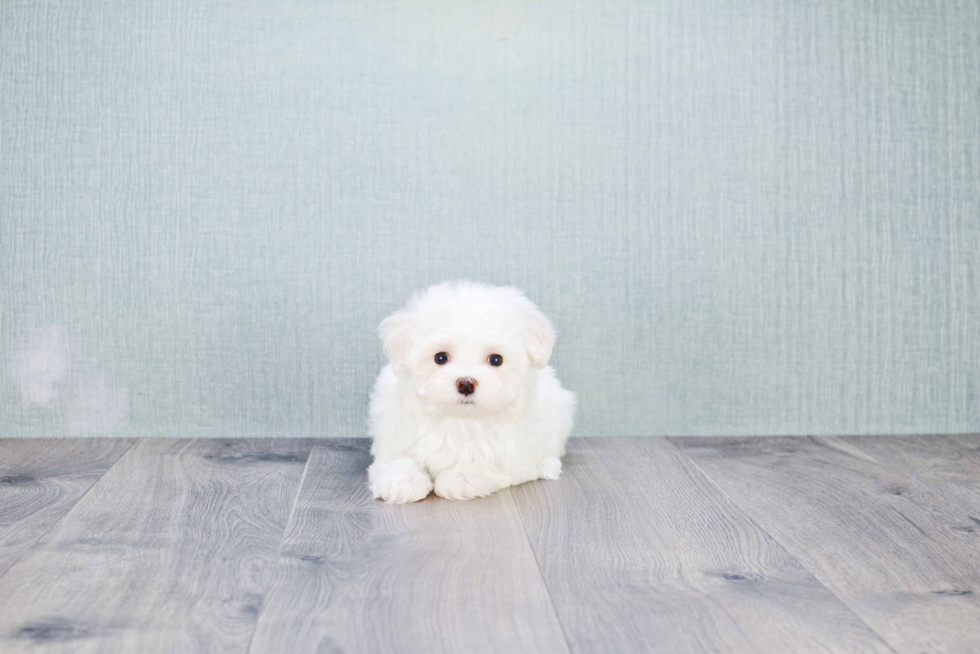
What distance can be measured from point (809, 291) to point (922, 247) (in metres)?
0.37

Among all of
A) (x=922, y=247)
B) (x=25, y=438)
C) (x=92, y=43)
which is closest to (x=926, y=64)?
(x=922, y=247)

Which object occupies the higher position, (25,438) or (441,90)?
(441,90)

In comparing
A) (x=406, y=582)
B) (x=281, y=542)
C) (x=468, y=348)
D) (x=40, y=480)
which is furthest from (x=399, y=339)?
(x=40, y=480)

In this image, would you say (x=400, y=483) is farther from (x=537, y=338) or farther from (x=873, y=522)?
(x=873, y=522)

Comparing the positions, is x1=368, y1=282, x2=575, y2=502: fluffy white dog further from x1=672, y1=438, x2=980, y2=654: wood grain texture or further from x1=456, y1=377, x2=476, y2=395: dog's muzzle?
x1=672, y1=438, x2=980, y2=654: wood grain texture

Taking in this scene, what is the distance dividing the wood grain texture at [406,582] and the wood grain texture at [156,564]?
5cm

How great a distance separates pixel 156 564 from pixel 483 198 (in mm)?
1339

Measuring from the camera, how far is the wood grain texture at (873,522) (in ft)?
3.76

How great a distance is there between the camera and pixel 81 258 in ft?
7.28

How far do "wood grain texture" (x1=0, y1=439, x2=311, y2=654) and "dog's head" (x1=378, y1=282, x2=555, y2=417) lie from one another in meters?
0.39

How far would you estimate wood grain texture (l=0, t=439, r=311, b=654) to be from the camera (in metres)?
1.07

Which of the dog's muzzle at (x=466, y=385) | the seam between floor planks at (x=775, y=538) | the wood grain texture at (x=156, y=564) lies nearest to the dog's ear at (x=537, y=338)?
the dog's muzzle at (x=466, y=385)

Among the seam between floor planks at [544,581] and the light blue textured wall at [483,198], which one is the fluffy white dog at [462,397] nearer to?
the seam between floor planks at [544,581]

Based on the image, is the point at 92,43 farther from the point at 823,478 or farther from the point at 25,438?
the point at 823,478
